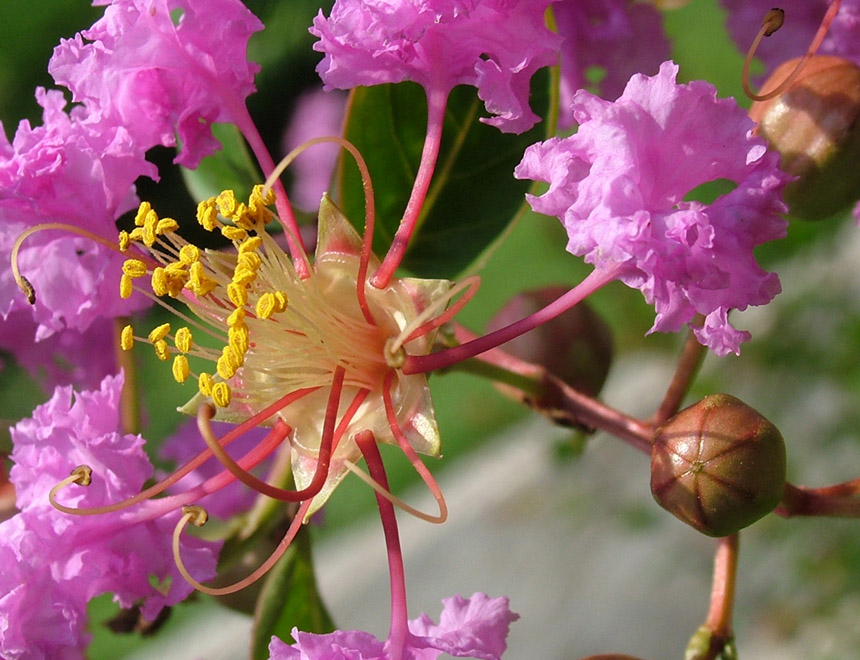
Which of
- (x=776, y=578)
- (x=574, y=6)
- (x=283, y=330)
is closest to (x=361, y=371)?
(x=283, y=330)

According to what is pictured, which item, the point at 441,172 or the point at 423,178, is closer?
the point at 423,178

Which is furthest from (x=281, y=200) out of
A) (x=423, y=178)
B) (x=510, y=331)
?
(x=510, y=331)

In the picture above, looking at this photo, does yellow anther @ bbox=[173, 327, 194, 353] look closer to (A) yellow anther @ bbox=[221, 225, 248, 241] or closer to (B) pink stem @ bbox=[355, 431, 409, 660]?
(A) yellow anther @ bbox=[221, 225, 248, 241]

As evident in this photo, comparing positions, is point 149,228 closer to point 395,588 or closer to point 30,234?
point 30,234

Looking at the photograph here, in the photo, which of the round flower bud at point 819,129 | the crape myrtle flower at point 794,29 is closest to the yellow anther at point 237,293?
the round flower bud at point 819,129

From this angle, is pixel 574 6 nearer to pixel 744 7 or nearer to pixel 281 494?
pixel 744 7
